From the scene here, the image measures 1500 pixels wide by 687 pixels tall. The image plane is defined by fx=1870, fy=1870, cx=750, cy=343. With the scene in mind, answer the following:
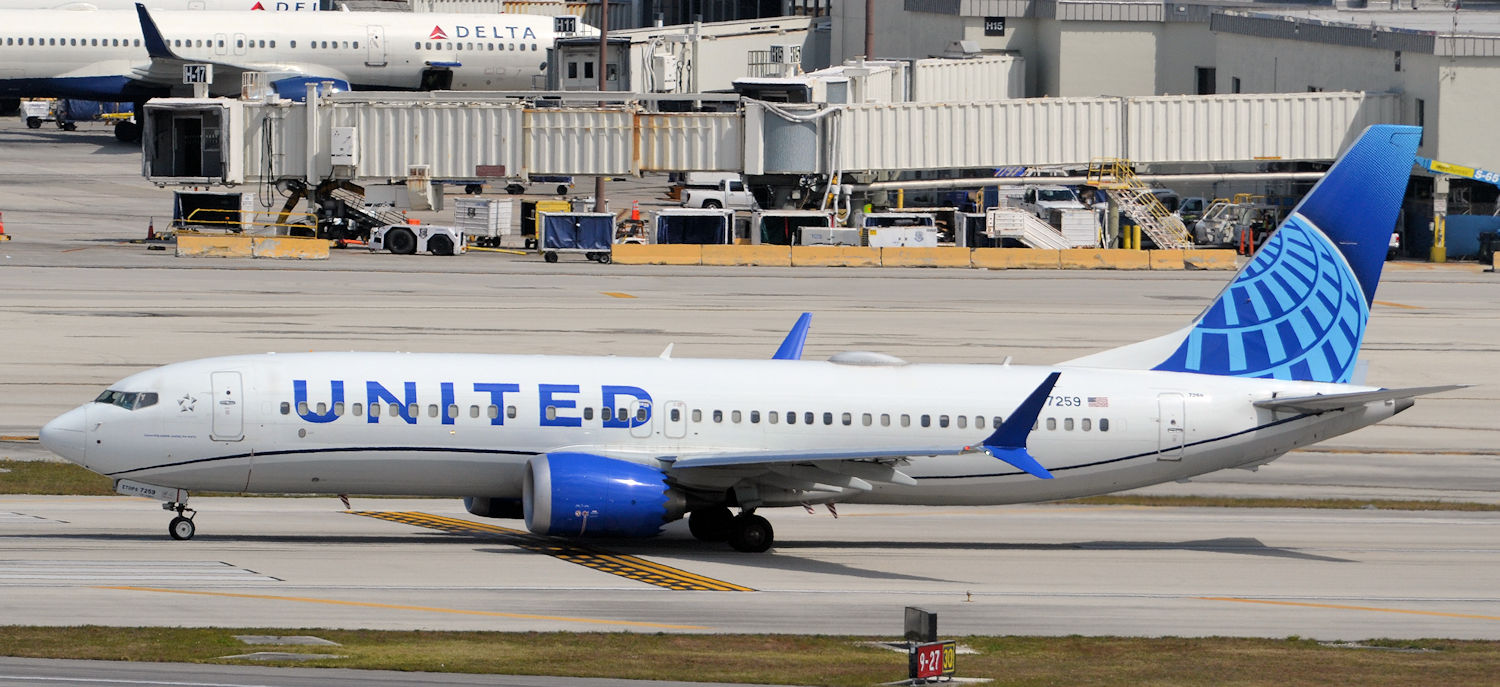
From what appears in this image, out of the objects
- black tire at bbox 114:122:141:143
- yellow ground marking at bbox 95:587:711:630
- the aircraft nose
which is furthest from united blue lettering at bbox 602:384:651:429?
black tire at bbox 114:122:141:143

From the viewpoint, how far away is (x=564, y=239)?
279 ft

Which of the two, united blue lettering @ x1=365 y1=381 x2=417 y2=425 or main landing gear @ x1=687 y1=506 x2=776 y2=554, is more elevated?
united blue lettering @ x1=365 y1=381 x2=417 y2=425

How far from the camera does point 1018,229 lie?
92500mm

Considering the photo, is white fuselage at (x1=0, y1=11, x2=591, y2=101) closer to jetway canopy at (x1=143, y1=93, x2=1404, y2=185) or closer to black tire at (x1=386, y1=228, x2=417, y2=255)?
jetway canopy at (x1=143, y1=93, x2=1404, y2=185)

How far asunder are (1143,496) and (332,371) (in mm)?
19650

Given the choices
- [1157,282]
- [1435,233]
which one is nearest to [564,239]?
[1157,282]

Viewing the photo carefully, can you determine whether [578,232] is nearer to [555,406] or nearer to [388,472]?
[555,406]

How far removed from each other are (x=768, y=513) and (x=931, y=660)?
15983 millimetres

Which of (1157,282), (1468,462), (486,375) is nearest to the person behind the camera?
(486,375)

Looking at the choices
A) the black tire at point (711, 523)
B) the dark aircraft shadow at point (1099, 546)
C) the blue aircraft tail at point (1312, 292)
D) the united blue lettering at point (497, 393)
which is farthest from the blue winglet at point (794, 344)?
the united blue lettering at point (497, 393)

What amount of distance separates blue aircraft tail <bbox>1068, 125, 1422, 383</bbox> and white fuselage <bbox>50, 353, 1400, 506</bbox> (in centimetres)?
81

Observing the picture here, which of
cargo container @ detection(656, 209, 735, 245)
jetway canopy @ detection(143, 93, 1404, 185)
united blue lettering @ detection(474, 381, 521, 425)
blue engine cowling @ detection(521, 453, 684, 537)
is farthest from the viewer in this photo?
cargo container @ detection(656, 209, 735, 245)

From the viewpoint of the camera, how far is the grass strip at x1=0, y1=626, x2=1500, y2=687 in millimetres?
24734

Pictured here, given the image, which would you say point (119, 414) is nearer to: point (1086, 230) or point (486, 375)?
point (486, 375)
